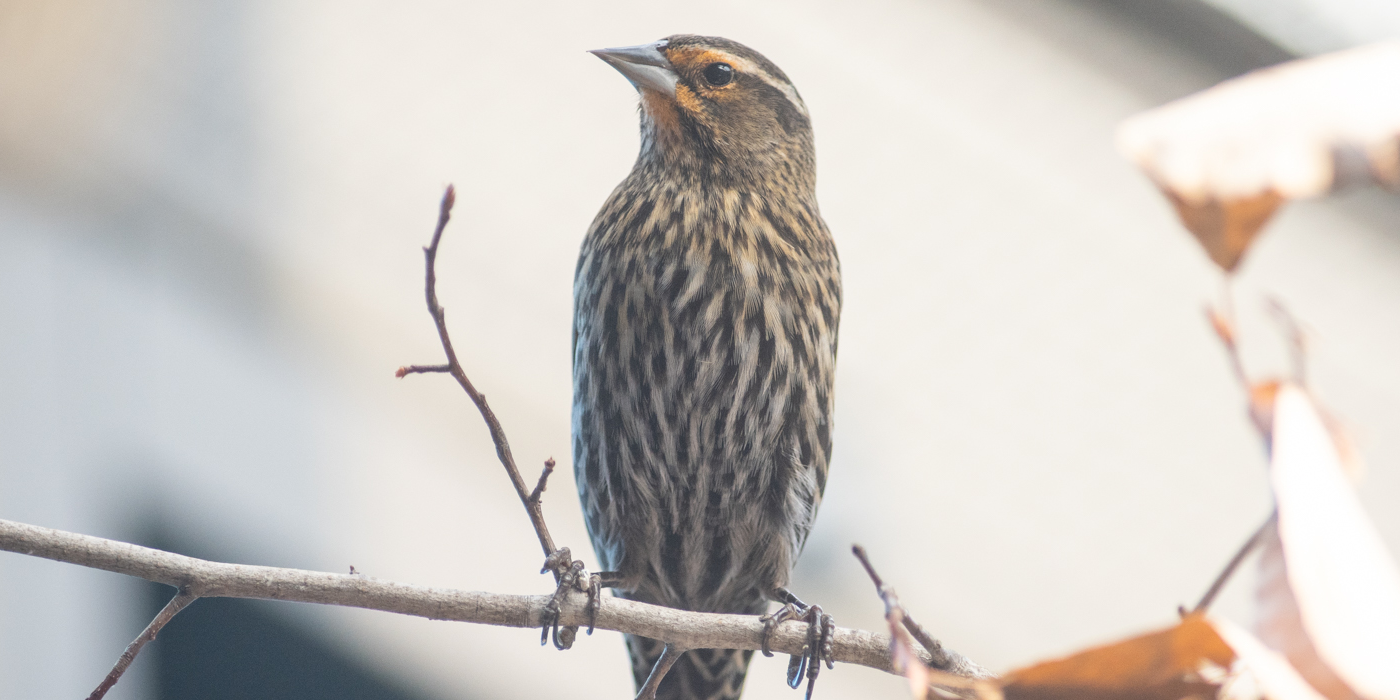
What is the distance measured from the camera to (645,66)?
1.96m

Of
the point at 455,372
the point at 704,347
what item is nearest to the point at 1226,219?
the point at 455,372

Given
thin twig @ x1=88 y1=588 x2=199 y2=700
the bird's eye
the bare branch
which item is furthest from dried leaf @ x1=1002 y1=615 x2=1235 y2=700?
the bird's eye

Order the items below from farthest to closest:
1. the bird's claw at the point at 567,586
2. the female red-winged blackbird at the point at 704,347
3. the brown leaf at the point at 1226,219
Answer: the female red-winged blackbird at the point at 704,347 → the bird's claw at the point at 567,586 → the brown leaf at the point at 1226,219

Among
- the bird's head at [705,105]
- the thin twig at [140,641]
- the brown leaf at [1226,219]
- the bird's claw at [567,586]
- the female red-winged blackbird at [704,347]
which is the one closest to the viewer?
the brown leaf at [1226,219]

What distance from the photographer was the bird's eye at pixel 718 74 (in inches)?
81.2

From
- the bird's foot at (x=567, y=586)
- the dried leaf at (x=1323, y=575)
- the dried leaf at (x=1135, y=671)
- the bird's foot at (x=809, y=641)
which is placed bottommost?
the bird's foot at (x=809, y=641)

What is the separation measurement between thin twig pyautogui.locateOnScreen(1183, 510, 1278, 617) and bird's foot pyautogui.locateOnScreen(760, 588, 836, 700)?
101cm

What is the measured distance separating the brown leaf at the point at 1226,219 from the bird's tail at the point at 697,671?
1.93m

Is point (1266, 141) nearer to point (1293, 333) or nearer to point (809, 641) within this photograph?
point (1293, 333)

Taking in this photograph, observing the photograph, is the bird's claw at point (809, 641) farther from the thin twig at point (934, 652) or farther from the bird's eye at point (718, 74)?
the bird's eye at point (718, 74)

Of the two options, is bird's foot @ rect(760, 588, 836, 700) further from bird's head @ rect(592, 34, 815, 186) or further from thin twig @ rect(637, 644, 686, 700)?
bird's head @ rect(592, 34, 815, 186)

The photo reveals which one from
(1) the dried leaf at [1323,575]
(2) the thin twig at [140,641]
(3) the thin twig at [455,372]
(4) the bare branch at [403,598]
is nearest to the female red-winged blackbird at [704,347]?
(4) the bare branch at [403,598]

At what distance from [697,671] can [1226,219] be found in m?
2.01

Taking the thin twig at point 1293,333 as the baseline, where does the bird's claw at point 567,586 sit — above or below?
below
